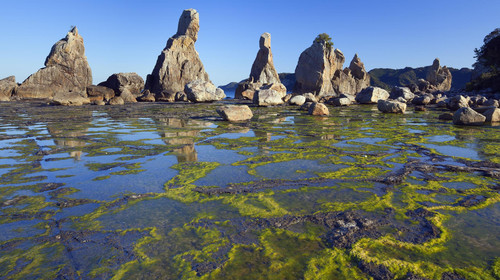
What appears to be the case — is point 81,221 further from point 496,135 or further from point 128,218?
point 496,135

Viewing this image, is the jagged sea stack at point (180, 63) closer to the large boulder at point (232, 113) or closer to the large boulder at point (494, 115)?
the large boulder at point (232, 113)

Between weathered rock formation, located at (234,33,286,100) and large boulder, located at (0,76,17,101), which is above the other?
weathered rock formation, located at (234,33,286,100)

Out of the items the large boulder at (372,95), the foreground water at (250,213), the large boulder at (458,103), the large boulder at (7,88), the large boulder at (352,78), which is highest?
the large boulder at (352,78)

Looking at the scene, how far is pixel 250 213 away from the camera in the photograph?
325 centimetres

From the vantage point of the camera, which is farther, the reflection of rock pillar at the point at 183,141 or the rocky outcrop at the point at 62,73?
the rocky outcrop at the point at 62,73

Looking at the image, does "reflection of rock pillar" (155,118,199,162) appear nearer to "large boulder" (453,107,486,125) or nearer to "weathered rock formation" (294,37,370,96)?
"large boulder" (453,107,486,125)

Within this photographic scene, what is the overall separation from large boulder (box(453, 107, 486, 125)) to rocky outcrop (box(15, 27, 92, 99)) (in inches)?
1483

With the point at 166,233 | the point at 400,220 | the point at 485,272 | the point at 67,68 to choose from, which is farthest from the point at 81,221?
the point at 67,68

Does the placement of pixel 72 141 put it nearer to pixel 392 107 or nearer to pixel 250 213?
pixel 250 213

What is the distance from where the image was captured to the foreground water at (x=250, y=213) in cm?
228

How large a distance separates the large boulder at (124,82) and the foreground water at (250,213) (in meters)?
31.4

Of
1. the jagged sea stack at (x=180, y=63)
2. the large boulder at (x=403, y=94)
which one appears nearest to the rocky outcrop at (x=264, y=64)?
the jagged sea stack at (x=180, y=63)

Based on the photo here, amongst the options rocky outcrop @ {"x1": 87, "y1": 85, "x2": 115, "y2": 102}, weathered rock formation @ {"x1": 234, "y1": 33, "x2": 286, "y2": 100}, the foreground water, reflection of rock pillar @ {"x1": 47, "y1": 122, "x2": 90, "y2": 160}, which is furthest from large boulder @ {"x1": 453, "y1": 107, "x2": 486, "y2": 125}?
weathered rock formation @ {"x1": 234, "y1": 33, "x2": 286, "y2": 100}

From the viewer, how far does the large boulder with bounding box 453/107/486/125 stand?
1005cm
